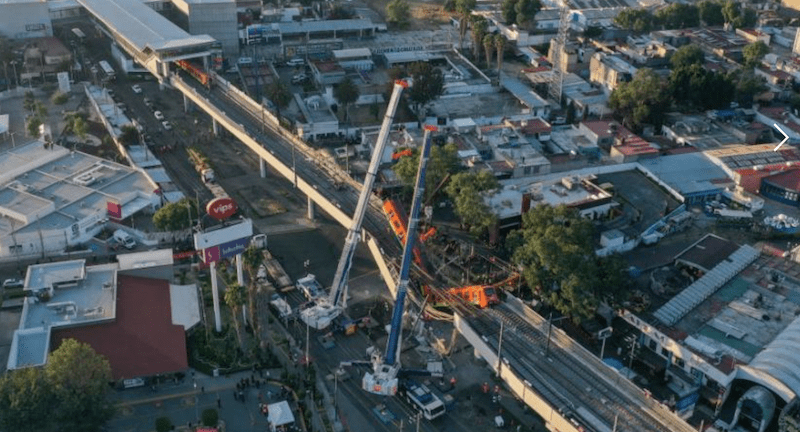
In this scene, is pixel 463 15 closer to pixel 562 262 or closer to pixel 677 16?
pixel 677 16

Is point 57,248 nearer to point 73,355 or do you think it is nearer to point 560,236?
point 73,355

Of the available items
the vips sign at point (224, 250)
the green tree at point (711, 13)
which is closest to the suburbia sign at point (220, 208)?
the vips sign at point (224, 250)

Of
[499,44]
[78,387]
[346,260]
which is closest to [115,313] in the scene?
[78,387]

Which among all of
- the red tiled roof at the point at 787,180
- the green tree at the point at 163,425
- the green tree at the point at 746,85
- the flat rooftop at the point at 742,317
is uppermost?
the green tree at the point at 746,85

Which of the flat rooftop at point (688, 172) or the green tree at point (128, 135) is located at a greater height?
the green tree at point (128, 135)

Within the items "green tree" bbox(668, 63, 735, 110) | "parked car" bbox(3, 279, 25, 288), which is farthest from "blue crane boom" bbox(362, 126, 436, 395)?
"green tree" bbox(668, 63, 735, 110)

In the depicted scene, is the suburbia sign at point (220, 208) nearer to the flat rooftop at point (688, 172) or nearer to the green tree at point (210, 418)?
the green tree at point (210, 418)
